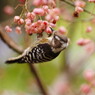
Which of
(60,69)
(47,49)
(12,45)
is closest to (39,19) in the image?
(47,49)

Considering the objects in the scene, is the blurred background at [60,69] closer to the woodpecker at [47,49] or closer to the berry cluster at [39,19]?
the woodpecker at [47,49]

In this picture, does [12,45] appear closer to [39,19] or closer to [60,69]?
[39,19]

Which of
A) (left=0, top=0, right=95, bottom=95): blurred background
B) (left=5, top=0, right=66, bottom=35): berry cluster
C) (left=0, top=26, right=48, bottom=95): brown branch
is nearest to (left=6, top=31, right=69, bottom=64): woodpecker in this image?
(left=5, top=0, right=66, bottom=35): berry cluster

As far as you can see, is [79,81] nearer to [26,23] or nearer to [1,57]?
[1,57]

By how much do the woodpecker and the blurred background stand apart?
3.96 feet

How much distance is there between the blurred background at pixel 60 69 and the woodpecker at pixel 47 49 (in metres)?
1.21

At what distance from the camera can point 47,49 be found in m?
2.59

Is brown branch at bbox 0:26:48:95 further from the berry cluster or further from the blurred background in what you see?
the berry cluster

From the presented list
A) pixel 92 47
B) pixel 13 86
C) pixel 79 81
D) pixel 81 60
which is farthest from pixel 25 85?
pixel 92 47

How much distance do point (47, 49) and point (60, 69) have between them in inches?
97.8

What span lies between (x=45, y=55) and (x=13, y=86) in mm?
3698

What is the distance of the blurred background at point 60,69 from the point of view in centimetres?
411

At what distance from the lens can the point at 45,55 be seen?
2.52 metres

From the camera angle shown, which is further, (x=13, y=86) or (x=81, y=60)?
(x=13, y=86)
